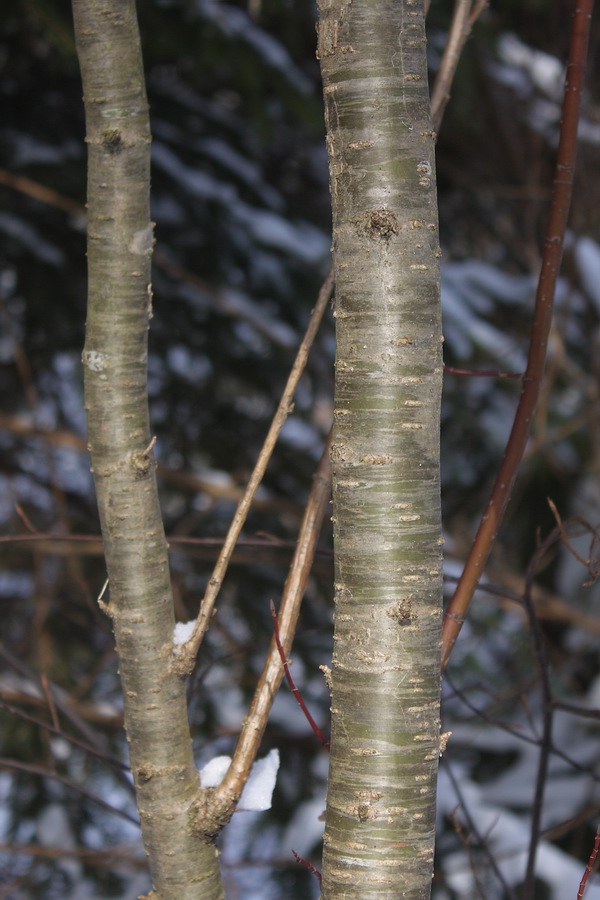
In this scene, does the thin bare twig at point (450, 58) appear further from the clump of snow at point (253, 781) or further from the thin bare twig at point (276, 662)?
the clump of snow at point (253, 781)

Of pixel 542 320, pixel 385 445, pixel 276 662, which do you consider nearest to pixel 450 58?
pixel 542 320

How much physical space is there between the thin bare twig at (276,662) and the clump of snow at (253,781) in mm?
22

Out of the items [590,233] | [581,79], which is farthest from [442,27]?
[581,79]

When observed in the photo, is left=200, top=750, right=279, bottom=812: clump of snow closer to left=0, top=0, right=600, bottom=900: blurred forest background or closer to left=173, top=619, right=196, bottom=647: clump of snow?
left=173, top=619, right=196, bottom=647: clump of snow

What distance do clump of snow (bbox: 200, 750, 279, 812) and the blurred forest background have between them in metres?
1.21

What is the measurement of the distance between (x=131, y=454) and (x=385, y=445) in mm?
256

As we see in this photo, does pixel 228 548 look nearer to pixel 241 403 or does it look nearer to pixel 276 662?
pixel 276 662

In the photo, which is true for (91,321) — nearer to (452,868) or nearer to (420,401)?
(420,401)

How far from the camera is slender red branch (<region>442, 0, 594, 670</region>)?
72cm

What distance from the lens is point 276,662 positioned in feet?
2.29

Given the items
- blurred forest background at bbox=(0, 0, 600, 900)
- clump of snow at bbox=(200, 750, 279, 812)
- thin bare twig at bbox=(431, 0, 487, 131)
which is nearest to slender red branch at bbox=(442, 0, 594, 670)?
thin bare twig at bbox=(431, 0, 487, 131)

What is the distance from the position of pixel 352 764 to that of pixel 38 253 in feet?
6.30

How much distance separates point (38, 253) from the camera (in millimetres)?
2139

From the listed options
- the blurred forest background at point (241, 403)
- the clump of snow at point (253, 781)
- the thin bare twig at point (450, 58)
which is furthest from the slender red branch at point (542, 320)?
the blurred forest background at point (241, 403)
